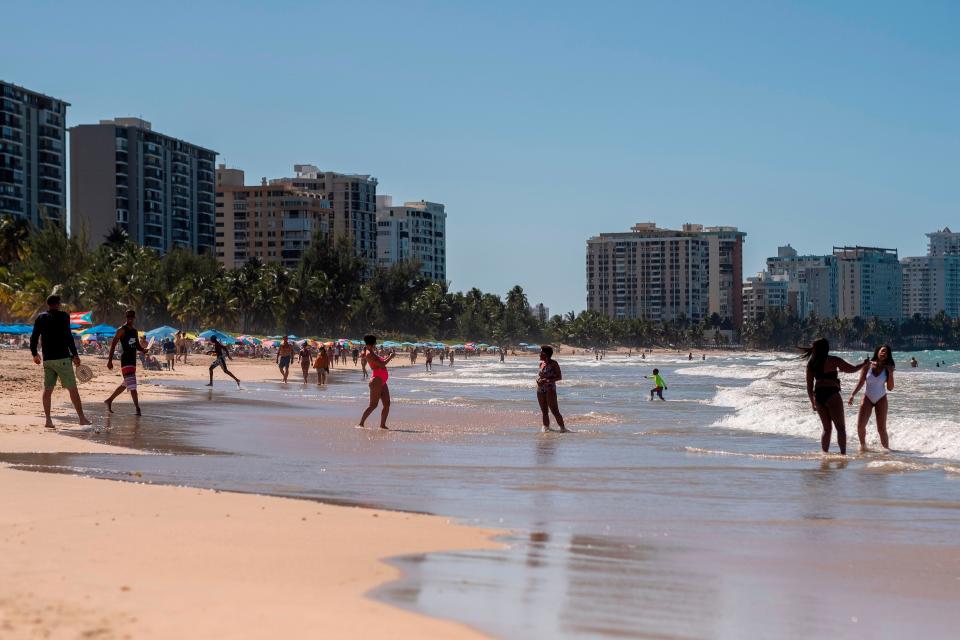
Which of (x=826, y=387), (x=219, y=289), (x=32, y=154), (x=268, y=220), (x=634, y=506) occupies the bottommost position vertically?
(x=634, y=506)

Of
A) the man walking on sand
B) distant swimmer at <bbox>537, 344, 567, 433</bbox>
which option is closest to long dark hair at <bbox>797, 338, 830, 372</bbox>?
distant swimmer at <bbox>537, 344, 567, 433</bbox>

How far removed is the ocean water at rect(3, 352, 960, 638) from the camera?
5.44 meters

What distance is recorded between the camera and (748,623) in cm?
523

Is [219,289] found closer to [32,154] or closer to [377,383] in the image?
[32,154]

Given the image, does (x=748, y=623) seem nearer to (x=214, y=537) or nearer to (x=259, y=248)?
(x=214, y=537)

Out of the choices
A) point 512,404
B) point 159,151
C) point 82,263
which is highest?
point 159,151

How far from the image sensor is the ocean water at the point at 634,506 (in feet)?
17.9

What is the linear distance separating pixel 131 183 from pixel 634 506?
14185cm

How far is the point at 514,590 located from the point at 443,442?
9.73 metres

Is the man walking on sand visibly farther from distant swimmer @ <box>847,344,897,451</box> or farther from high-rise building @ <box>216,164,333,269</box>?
high-rise building @ <box>216,164,333,269</box>

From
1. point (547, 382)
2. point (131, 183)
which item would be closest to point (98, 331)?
point (547, 382)

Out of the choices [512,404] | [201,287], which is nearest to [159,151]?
[201,287]

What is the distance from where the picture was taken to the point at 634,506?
922 cm

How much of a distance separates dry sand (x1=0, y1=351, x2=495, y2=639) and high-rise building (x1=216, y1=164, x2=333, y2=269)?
16715 centimetres
